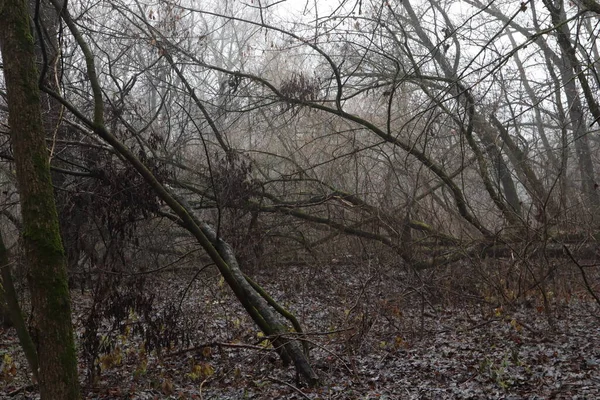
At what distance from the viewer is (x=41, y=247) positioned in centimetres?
391

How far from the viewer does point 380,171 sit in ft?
38.6

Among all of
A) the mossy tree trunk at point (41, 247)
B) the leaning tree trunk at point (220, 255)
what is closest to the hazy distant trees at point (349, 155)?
the leaning tree trunk at point (220, 255)

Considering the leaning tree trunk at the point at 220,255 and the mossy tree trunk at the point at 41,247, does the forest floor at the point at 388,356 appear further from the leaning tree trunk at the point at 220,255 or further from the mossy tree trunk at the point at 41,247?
the mossy tree trunk at the point at 41,247

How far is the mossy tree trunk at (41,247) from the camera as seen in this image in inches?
153

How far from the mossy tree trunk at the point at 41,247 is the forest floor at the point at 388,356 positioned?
2.12m

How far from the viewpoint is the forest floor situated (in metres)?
5.80

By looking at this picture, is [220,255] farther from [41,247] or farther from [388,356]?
[41,247]

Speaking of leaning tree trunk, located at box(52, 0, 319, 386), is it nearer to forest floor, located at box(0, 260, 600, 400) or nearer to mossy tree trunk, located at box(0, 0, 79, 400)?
forest floor, located at box(0, 260, 600, 400)

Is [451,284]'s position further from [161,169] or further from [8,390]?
[8,390]

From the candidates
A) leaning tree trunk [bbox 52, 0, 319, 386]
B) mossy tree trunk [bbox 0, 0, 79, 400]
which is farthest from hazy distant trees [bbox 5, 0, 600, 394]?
mossy tree trunk [bbox 0, 0, 79, 400]

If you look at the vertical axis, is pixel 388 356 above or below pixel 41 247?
below

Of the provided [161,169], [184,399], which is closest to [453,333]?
[184,399]

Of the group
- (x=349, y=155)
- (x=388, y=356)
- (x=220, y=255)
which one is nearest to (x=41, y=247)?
(x=220, y=255)

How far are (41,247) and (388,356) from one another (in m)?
4.34
